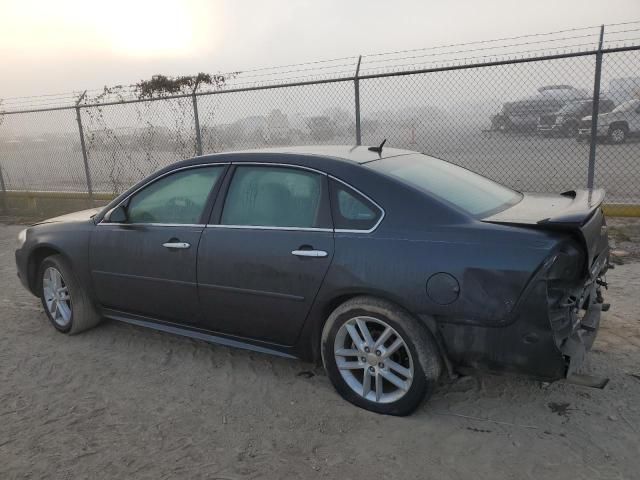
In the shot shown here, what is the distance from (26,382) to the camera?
12.5ft

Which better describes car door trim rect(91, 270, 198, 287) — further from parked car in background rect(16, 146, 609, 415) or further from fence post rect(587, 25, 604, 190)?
fence post rect(587, 25, 604, 190)

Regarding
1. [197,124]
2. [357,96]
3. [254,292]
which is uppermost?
[357,96]

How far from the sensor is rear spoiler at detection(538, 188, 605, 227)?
271cm

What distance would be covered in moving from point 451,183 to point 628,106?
20.7 ft

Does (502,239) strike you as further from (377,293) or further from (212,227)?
(212,227)

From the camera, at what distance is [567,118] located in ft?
25.4

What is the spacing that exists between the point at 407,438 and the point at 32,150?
1209 cm

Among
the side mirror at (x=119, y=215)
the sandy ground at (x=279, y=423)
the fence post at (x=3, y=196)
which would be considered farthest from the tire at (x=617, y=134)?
the fence post at (x=3, y=196)

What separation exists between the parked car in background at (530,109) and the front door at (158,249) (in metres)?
5.17

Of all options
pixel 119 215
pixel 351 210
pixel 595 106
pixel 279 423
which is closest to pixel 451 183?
pixel 351 210

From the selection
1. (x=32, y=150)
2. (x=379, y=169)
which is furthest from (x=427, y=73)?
(x=32, y=150)

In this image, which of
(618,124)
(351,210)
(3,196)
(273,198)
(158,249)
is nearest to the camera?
(351,210)

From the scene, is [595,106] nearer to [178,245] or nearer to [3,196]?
[178,245]

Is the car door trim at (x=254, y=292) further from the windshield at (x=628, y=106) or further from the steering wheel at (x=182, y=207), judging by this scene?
the windshield at (x=628, y=106)
